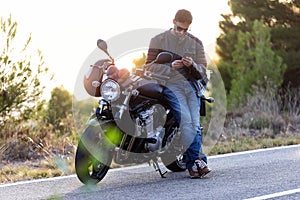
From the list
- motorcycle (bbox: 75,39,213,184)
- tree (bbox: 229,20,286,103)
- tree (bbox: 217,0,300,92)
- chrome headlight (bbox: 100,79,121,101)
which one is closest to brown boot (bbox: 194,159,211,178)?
motorcycle (bbox: 75,39,213,184)

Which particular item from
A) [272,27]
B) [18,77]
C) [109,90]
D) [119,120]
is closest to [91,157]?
[119,120]

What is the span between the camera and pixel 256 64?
83.6 feet

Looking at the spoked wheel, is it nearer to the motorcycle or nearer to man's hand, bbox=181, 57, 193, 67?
the motorcycle

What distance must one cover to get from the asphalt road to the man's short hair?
5.29 ft

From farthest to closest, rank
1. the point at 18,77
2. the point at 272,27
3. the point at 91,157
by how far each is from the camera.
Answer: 1. the point at 272,27
2. the point at 18,77
3. the point at 91,157

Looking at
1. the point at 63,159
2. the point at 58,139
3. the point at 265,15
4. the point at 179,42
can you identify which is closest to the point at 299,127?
A: the point at 58,139

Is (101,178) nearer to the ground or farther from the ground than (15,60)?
nearer to the ground

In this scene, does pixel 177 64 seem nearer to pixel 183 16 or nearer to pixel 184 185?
pixel 183 16

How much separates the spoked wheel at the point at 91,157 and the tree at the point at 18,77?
514 centimetres

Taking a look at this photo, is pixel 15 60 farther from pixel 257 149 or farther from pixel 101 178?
pixel 101 178

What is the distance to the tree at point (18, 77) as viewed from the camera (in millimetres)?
11891

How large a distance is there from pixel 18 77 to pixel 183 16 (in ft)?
17.8

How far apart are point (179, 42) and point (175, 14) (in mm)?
292

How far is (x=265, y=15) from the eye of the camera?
30719mm
